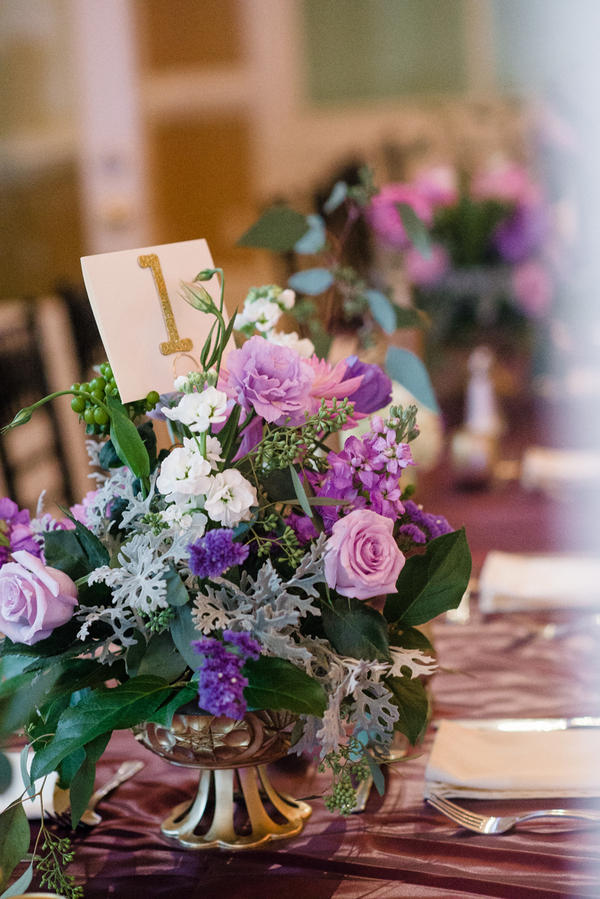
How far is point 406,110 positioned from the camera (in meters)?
4.84

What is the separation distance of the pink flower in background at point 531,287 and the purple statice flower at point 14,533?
158 cm

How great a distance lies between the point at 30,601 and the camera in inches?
22.7

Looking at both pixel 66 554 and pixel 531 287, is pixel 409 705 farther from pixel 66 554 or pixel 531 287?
pixel 531 287

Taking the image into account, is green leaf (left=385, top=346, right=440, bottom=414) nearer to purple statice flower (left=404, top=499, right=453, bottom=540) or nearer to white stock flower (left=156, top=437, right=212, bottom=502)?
purple statice flower (left=404, top=499, right=453, bottom=540)

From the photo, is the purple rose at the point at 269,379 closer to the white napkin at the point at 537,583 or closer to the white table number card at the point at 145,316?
the white table number card at the point at 145,316

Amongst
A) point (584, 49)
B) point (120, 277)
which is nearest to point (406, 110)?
point (584, 49)

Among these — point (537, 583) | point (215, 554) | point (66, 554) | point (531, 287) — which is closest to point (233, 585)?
point (215, 554)

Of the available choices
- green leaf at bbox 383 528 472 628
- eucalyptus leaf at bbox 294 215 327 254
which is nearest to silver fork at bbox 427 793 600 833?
green leaf at bbox 383 528 472 628

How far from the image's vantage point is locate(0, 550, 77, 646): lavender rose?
57cm

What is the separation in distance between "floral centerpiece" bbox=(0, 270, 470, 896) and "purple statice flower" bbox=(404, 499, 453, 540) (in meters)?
0.01

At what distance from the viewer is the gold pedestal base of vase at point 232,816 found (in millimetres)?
667

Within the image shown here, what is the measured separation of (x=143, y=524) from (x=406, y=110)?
467 centimetres

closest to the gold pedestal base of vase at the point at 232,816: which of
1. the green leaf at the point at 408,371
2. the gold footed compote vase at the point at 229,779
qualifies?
the gold footed compote vase at the point at 229,779

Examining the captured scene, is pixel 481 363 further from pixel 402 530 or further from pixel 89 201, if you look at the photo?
pixel 89 201
